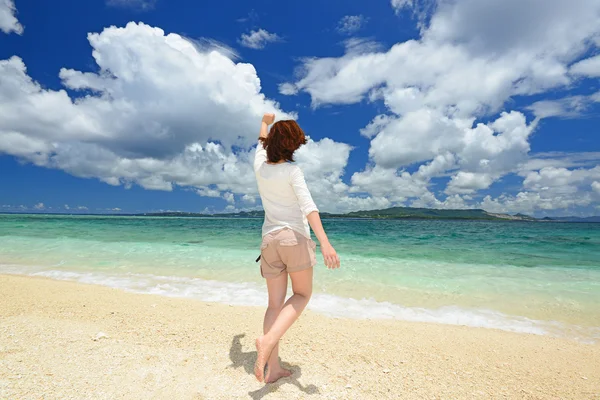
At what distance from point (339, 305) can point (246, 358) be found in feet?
10.4

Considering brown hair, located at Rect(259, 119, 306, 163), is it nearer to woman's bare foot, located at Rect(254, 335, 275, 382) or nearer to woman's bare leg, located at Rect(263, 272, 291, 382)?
woman's bare leg, located at Rect(263, 272, 291, 382)

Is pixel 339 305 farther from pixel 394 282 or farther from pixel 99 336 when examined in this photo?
pixel 99 336

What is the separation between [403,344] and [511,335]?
2224mm

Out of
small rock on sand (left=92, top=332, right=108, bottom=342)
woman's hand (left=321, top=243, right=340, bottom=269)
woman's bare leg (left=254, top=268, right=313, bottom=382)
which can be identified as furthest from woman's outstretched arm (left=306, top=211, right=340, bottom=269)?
small rock on sand (left=92, top=332, right=108, bottom=342)

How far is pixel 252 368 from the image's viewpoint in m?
3.15

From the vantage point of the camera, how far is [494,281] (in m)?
8.91

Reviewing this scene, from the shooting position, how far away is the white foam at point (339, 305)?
5449mm

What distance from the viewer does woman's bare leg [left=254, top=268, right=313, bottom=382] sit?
94.1 inches

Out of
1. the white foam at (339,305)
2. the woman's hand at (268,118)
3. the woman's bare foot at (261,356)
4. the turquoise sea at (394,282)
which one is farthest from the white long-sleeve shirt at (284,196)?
the turquoise sea at (394,282)

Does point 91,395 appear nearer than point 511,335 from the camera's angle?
Yes

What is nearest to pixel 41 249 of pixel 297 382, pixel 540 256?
pixel 297 382

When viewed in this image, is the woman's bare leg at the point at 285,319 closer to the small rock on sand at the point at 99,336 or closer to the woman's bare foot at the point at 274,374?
the woman's bare foot at the point at 274,374

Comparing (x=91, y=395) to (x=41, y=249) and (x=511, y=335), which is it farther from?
(x=41, y=249)

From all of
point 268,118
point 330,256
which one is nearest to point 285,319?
point 330,256
